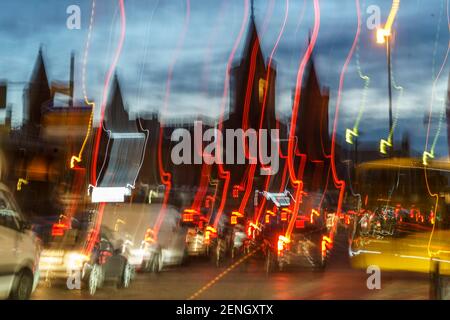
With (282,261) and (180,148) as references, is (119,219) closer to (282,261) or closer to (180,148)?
(282,261)

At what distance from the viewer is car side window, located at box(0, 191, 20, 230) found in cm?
807

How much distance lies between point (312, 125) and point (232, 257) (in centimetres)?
4069

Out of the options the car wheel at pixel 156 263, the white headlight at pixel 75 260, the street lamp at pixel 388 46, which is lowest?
the car wheel at pixel 156 263

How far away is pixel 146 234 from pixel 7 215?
5987 mm

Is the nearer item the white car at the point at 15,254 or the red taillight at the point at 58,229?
the white car at the point at 15,254

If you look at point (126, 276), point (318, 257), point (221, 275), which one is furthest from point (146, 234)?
point (318, 257)

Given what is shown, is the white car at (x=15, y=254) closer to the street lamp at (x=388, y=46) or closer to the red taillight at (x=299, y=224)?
the street lamp at (x=388, y=46)

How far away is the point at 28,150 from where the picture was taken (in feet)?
97.6

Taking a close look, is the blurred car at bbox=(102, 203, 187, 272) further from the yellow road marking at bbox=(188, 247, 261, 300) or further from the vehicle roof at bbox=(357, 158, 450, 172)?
the vehicle roof at bbox=(357, 158, 450, 172)

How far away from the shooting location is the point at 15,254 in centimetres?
822

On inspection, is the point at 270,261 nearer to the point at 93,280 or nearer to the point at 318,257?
the point at 318,257

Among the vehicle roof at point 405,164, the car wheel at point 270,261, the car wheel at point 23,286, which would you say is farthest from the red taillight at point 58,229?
the vehicle roof at point 405,164

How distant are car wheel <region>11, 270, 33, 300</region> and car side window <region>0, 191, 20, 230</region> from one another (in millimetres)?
703

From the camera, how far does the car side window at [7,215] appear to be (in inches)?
318
